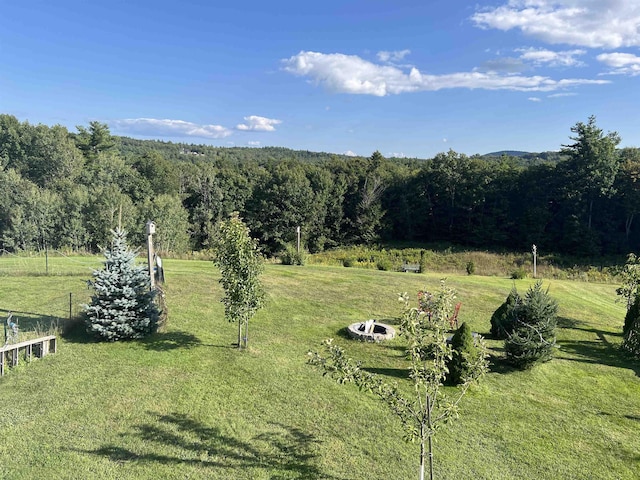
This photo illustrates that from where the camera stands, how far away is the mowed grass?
20.7ft

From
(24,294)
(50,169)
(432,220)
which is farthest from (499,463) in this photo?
(50,169)

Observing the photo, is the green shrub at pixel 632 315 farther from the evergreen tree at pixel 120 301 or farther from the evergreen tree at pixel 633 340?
the evergreen tree at pixel 120 301

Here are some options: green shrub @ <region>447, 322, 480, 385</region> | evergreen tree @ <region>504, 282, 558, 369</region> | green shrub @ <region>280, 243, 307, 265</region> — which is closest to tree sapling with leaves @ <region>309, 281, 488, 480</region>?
green shrub @ <region>447, 322, 480, 385</region>

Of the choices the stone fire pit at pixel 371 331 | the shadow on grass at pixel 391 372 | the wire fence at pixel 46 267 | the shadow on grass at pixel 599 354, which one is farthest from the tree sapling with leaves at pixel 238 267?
the wire fence at pixel 46 267

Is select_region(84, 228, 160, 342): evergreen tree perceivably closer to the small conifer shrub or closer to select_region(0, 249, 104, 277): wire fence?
select_region(0, 249, 104, 277): wire fence

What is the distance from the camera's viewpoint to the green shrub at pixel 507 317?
11.2m

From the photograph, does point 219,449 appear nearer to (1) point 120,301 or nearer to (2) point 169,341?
(2) point 169,341

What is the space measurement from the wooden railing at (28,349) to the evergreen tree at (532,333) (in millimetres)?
11596

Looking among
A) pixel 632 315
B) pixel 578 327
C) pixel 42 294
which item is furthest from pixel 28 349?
pixel 578 327

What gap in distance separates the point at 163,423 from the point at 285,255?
18824mm

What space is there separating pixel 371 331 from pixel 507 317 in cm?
407

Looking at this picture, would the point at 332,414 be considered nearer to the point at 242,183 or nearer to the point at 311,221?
→ the point at 311,221

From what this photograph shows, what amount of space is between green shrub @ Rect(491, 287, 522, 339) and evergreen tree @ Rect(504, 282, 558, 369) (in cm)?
34

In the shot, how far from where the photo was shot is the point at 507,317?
12.0 meters
